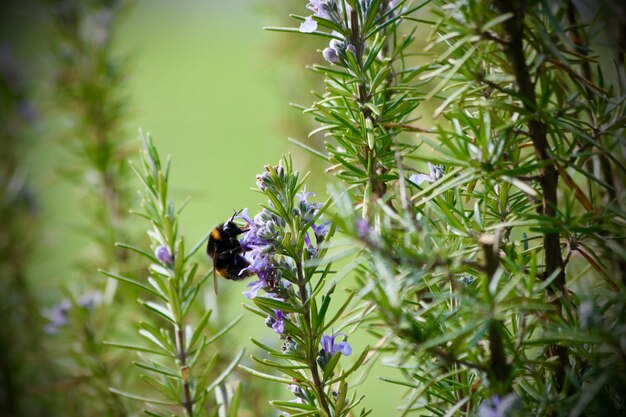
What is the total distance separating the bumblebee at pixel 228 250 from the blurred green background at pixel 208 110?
A: 375 mm

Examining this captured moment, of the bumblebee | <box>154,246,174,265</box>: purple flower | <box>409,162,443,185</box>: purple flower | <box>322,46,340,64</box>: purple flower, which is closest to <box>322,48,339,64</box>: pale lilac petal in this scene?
<box>322,46,340,64</box>: purple flower

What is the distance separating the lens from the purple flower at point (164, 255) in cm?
50

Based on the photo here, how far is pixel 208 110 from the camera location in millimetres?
3893

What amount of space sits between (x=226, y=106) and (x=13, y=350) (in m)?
2.90

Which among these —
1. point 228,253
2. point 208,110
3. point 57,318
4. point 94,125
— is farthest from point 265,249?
point 208,110

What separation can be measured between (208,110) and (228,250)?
129 inches

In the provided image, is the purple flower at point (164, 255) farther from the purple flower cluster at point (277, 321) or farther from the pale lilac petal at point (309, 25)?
the pale lilac petal at point (309, 25)

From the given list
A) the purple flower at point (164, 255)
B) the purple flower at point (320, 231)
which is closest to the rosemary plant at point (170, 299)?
the purple flower at point (164, 255)

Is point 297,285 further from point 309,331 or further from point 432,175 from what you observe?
point 432,175

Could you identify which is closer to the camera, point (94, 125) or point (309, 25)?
point (309, 25)

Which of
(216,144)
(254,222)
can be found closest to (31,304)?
(254,222)

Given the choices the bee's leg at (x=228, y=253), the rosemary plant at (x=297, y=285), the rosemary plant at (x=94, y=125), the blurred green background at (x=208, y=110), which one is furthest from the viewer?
the blurred green background at (x=208, y=110)

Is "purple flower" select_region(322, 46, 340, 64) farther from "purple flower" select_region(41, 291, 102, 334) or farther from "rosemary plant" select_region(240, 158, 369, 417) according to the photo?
"purple flower" select_region(41, 291, 102, 334)

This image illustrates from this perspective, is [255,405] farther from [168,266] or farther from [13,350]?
[13,350]
